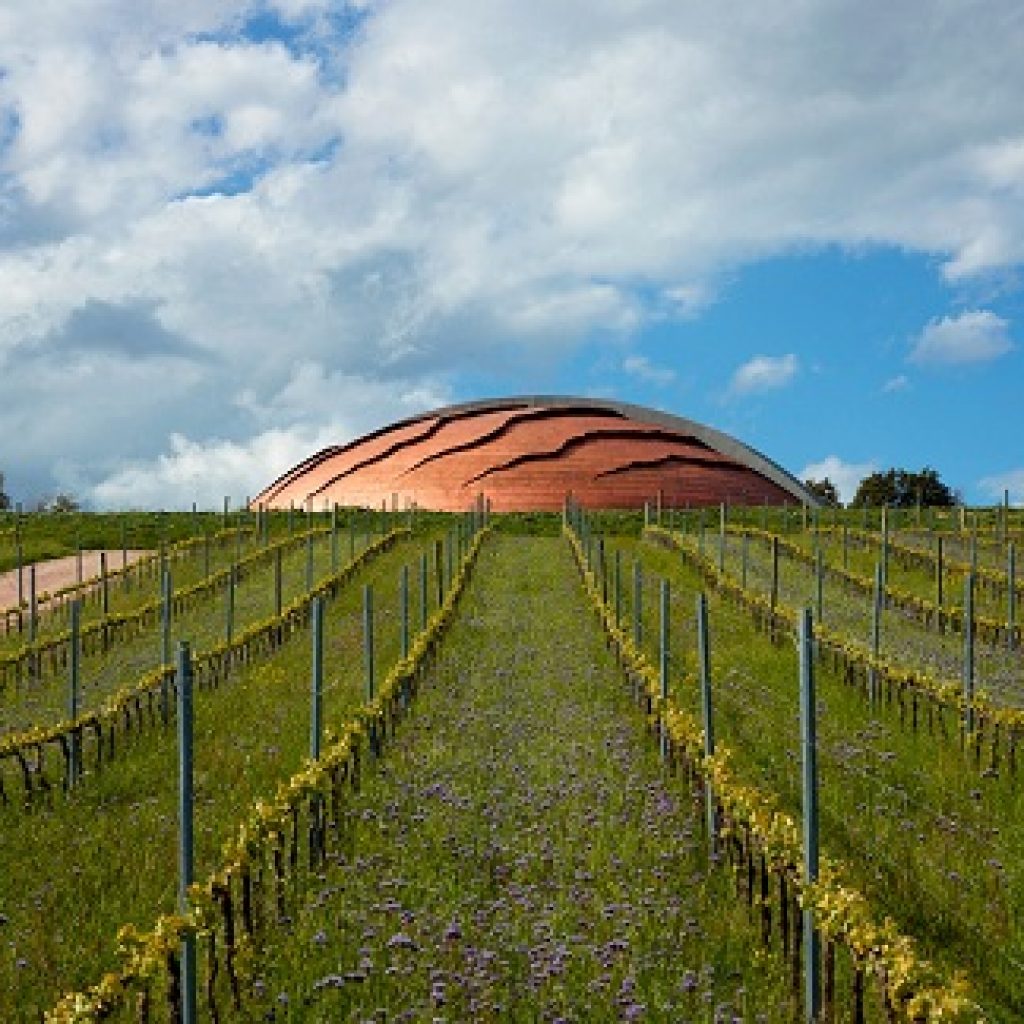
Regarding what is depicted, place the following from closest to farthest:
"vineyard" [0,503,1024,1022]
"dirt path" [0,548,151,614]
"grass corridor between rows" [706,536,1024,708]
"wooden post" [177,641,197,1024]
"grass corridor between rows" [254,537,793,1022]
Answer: "wooden post" [177,641,197,1024] → "grass corridor between rows" [254,537,793,1022] → "vineyard" [0,503,1024,1022] → "grass corridor between rows" [706,536,1024,708] → "dirt path" [0,548,151,614]

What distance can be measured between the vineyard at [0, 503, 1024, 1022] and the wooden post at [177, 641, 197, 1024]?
28mm

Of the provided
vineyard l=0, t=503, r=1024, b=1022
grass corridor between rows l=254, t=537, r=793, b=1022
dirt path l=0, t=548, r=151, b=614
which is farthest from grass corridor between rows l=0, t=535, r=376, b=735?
grass corridor between rows l=254, t=537, r=793, b=1022

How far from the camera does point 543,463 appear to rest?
282 ft

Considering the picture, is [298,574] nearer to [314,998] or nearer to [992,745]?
[992,745]

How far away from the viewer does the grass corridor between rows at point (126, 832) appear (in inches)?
314

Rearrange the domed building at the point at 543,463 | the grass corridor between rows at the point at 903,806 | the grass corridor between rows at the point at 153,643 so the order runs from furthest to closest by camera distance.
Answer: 1. the domed building at the point at 543,463
2. the grass corridor between rows at the point at 153,643
3. the grass corridor between rows at the point at 903,806

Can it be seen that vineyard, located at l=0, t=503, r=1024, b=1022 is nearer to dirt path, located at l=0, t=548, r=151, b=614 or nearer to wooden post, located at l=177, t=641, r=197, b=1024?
wooden post, located at l=177, t=641, r=197, b=1024

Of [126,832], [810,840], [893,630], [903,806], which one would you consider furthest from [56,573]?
→ [810,840]

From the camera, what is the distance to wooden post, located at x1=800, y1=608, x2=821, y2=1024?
7105 millimetres

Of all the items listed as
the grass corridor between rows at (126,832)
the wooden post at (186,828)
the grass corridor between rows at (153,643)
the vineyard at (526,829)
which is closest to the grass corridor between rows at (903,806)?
the vineyard at (526,829)

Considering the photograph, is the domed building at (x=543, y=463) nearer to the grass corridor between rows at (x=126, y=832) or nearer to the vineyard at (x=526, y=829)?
the vineyard at (x=526, y=829)

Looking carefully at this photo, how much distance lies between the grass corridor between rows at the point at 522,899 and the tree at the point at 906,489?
7551 cm

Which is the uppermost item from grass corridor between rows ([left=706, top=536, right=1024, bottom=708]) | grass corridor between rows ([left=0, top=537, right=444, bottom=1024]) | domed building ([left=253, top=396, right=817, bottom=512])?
domed building ([left=253, top=396, right=817, bottom=512])

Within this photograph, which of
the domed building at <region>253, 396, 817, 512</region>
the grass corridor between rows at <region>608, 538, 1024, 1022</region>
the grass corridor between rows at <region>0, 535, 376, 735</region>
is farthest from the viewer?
the domed building at <region>253, 396, 817, 512</region>
